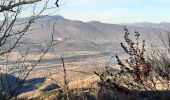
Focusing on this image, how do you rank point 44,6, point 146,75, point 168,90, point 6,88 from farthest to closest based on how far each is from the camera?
point 168,90 → point 146,75 → point 44,6 → point 6,88

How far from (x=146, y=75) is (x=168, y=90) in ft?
3.64

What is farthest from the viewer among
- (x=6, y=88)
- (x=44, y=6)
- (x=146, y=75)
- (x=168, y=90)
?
(x=168, y=90)

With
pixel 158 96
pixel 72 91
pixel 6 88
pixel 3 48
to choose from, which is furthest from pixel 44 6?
pixel 158 96

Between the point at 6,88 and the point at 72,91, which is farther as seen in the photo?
the point at 72,91

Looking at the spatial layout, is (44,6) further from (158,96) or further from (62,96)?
(158,96)

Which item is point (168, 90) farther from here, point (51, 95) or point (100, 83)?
point (51, 95)

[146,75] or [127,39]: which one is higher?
[127,39]

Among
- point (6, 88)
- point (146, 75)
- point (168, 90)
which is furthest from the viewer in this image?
point (168, 90)

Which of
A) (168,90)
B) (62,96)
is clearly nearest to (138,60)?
(168,90)

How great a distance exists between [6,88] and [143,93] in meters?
4.66

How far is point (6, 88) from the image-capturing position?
5.98 meters

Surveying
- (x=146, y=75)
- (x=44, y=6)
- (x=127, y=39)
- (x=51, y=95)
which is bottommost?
(x=51, y=95)

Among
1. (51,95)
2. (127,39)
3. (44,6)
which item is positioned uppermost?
(44,6)

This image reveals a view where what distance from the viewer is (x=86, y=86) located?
10.7 meters
